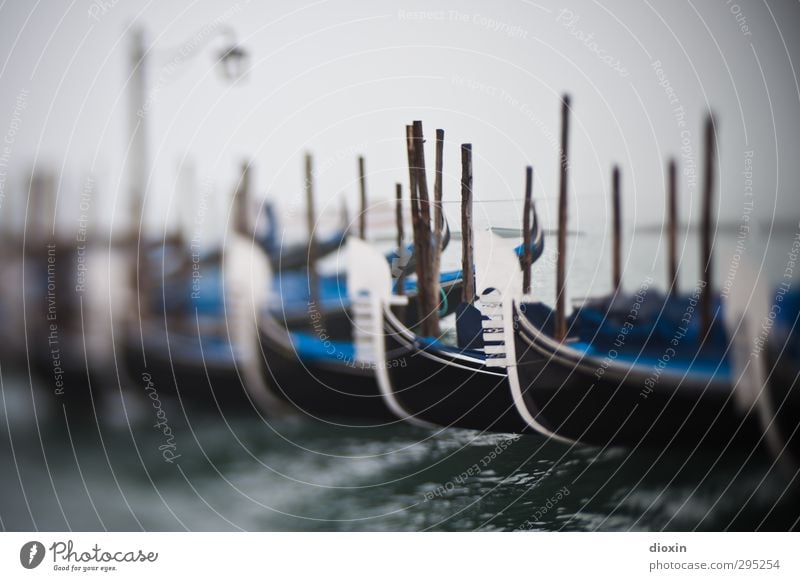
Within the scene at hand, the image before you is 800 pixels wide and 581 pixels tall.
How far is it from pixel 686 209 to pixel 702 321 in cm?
22

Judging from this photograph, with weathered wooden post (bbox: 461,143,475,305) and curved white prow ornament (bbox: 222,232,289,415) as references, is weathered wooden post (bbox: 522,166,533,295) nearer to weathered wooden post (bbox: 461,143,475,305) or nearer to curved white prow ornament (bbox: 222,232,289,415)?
weathered wooden post (bbox: 461,143,475,305)

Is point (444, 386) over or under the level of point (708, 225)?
under

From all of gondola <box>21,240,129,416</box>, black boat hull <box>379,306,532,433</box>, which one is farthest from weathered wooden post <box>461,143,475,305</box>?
gondola <box>21,240,129,416</box>

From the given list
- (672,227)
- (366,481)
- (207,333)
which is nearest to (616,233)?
(672,227)

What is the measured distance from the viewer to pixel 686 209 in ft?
4.28

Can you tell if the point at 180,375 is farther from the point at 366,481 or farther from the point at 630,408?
the point at 630,408

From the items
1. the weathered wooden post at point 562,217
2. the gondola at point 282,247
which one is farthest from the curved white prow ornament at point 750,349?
the gondola at point 282,247

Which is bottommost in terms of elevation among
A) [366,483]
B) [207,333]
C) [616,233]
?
[366,483]

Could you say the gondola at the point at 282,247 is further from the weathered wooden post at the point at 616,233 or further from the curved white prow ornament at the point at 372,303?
the weathered wooden post at the point at 616,233

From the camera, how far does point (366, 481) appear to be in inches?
52.4

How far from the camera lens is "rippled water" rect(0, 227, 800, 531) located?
1.31 m

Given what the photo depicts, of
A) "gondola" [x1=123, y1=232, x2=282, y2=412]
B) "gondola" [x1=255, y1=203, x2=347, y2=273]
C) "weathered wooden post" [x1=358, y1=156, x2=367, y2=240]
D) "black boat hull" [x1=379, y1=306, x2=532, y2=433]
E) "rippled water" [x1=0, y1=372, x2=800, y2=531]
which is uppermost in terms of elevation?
"weathered wooden post" [x1=358, y1=156, x2=367, y2=240]

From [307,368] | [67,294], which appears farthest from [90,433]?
[307,368]
